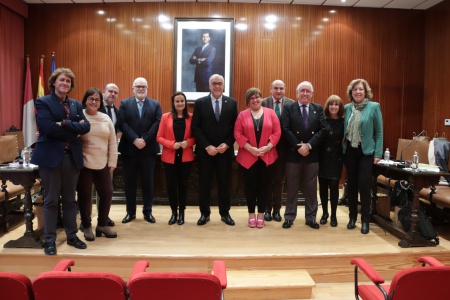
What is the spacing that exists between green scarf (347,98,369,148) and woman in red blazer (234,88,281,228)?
2.23ft

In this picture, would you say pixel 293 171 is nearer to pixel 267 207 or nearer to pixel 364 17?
pixel 267 207

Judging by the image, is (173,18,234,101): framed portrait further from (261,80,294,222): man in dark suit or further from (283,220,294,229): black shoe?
(283,220,294,229): black shoe

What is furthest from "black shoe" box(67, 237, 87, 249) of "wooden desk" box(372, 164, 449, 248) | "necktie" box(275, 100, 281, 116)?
"wooden desk" box(372, 164, 449, 248)

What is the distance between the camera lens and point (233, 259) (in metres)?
3.11

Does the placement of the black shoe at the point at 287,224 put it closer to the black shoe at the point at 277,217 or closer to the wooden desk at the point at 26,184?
the black shoe at the point at 277,217

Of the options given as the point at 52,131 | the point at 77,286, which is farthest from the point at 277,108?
the point at 77,286

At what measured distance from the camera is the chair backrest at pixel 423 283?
1678 millimetres

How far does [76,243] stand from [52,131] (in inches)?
39.4

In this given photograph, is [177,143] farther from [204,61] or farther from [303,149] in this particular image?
[204,61]

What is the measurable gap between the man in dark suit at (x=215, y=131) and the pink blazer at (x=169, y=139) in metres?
0.09

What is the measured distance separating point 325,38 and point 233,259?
471cm

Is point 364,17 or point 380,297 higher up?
point 364,17

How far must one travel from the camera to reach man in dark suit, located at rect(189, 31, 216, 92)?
6.35 m

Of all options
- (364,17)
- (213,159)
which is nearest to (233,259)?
(213,159)
